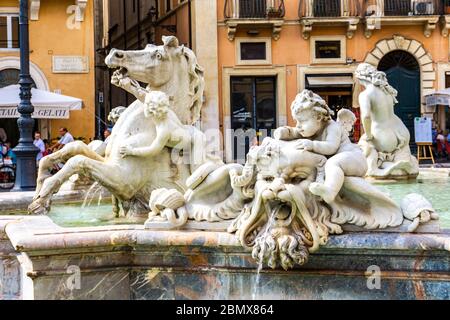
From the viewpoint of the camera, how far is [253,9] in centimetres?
2797

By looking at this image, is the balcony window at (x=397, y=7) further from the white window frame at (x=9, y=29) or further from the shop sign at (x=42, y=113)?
the white window frame at (x=9, y=29)

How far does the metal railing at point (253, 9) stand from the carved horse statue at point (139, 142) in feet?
73.1

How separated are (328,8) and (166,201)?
25021mm

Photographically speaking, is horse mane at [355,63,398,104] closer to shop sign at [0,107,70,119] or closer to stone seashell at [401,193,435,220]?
stone seashell at [401,193,435,220]

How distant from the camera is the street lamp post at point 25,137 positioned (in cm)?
1093

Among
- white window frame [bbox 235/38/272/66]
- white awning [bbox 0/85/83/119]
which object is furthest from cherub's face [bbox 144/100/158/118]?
white window frame [bbox 235/38/272/66]

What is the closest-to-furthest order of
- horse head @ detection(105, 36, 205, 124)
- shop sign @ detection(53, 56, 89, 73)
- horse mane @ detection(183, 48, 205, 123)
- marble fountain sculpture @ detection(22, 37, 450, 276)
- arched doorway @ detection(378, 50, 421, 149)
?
marble fountain sculpture @ detection(22, 37, 450, 276)
horse head @ detection(105, 36, 205, 124)
horse mane @ detection(183, 48, 205, 123)
shop sign @ detection(53, 56, 89, 73)
arched doorway @ detection(378, 50, 421, 149)

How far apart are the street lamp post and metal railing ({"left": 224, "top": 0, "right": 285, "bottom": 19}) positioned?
16.6m

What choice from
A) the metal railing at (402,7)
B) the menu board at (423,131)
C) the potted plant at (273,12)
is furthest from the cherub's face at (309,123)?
the metal railing at (402,7)

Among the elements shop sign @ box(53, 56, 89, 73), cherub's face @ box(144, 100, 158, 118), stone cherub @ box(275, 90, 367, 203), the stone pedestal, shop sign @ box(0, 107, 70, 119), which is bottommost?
the stone pedestal

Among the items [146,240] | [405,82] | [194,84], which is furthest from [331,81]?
[146,240]

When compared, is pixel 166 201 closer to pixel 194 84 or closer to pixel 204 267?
pixel 204 267

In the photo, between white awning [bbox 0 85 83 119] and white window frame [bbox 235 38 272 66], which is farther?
white window frame [bbox 235 38 272 66]

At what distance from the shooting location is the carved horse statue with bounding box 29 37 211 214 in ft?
17.2
